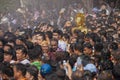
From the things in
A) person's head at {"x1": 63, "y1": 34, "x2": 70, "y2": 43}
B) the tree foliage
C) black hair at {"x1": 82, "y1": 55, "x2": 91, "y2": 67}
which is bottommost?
person's head at {"x1": 63, "y1": 34, "x2": 70, "y2": 43}

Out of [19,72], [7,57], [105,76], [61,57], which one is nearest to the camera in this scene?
[105,76]

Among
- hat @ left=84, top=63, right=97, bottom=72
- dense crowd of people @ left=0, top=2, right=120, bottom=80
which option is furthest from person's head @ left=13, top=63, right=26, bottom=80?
hat @ left=84, top=63, right=97, bottom=72

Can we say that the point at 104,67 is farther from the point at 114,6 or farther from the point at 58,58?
the point at 114,6

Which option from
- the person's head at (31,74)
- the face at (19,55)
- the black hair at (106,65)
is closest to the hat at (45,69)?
the person's head at (31,74)

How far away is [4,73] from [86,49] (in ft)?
7.99

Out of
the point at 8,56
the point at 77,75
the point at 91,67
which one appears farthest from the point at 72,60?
the point at 77,75

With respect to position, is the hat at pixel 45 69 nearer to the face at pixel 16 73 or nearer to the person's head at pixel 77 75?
the face at pixel 16 73

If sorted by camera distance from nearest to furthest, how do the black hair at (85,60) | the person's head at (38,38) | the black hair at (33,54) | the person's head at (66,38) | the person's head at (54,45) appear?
1. the black hair at (85,60)
2. the black hair at (33,54)
3. the person's head at (54,45)
4. the person's head at (38,38)
5. the person's head at (66,38)

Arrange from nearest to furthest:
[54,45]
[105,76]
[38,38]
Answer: [105,76], [54,45], [38,38]

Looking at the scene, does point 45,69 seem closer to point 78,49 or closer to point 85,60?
point 85,60

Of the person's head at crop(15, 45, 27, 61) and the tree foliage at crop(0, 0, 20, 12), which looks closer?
the person's head at crop(15, 45, 27, 61)

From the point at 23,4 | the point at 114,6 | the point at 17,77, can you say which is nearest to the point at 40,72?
the point at 17,77

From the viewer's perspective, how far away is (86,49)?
9.25 m

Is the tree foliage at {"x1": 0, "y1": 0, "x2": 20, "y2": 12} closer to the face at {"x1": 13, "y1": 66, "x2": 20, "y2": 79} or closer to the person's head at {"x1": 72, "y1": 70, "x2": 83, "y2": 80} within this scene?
the face at {"x1": 13, "y1": 66, "x2": 20, "y2": 79}
